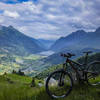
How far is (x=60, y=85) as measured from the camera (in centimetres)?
835

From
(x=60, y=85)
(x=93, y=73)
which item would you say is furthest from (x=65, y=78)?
(x=93, y=73)

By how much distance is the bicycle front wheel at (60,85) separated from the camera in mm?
7504

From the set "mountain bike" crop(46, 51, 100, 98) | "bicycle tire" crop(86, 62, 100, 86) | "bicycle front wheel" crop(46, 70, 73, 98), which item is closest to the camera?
"bicycle front wheel" crop(46, 70, 73, 98)

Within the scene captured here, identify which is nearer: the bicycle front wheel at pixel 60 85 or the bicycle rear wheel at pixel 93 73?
the bicycle front wheel at pixel 60 85

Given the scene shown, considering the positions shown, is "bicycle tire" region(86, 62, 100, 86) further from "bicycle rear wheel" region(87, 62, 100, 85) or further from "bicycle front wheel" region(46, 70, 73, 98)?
"bicycle front wheel" region(46, 70, 73, 98)

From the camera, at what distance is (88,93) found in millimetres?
8062

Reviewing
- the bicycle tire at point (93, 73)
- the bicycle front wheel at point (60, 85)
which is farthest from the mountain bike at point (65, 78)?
the bicycle tire at point (93, 73)

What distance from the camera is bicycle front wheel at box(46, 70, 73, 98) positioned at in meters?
7.50

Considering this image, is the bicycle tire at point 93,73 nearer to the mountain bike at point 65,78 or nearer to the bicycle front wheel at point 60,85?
the mountain bike at point 65,78

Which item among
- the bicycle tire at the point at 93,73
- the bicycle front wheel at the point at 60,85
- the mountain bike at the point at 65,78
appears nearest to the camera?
the bicycle front wheel at the point at 60,85

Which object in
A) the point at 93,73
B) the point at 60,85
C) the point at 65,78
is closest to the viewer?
the point at 65,78

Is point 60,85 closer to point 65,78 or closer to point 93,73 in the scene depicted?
point 65,78

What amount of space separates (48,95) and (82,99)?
1.58 metres

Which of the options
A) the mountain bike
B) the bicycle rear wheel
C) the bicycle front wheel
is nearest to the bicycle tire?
the bicycle rear wheel
